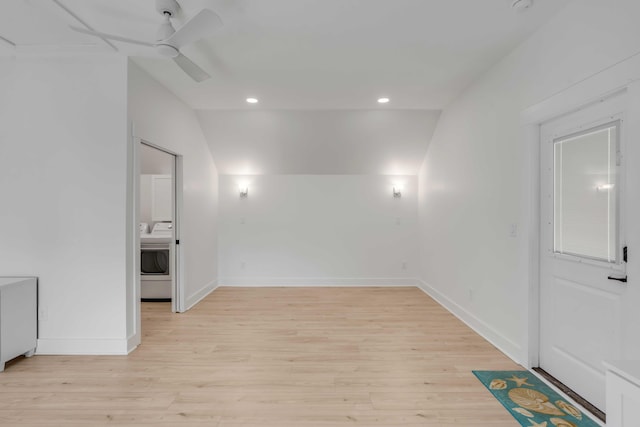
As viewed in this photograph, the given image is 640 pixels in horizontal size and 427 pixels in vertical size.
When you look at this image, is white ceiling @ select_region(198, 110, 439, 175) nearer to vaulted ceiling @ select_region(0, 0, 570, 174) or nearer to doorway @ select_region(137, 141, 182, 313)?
vaulted ceiling @ select_region(0, 0, 570, 174)

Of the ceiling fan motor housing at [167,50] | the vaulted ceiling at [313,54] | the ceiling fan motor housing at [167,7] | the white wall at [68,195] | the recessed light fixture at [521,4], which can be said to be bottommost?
the white wall at [68,195]

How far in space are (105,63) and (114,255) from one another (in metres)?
1.72

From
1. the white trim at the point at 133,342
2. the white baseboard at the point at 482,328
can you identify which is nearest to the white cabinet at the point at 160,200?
the white trim at the point at 133,342

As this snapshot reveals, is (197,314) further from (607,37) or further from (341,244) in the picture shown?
(607,37)

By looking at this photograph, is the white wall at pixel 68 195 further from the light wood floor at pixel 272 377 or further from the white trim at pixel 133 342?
the light wood floor at pixel 272 377

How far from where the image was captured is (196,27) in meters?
1.98

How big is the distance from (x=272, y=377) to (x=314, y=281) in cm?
301

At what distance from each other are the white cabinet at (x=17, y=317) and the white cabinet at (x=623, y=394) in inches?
150

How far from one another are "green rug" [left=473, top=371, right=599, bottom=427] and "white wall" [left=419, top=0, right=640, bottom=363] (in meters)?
0.30

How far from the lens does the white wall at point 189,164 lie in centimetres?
305

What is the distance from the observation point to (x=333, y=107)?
4.21 metres

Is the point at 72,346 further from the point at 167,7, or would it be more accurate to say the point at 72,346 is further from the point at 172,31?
the point at 167,7

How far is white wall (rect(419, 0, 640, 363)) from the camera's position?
193 centimetres

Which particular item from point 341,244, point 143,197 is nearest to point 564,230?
point 341,244
